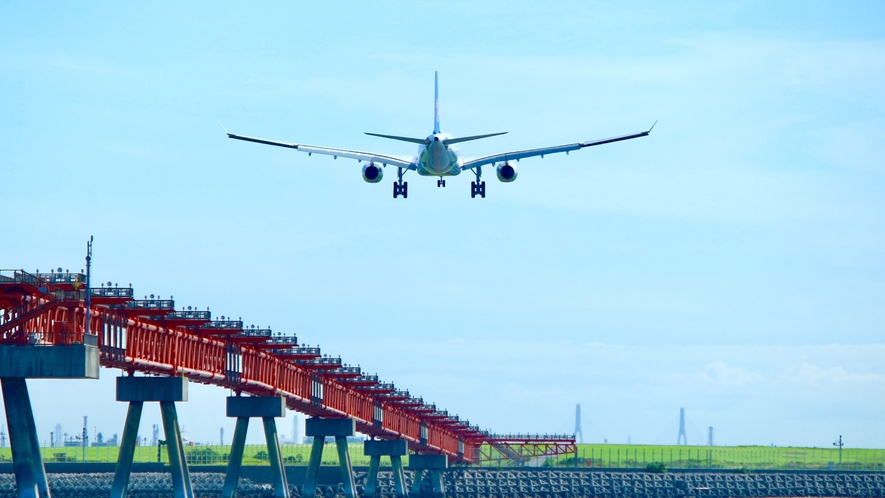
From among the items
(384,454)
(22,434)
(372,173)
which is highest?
(372,173)

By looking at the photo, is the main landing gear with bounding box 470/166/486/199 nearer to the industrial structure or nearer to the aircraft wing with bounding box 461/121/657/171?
the aircraft wing with bounding box 461/121/657/171

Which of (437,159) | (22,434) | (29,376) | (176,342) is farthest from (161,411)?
(437,159)

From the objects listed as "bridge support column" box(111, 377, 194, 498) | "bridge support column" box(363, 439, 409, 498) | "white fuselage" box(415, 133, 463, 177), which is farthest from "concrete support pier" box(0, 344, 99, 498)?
"bridge support column" box(363, 439, 409, 498)

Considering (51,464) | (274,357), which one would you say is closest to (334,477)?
(51,464)

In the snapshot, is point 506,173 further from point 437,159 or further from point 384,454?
point 384,454

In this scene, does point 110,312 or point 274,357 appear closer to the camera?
point 110,312

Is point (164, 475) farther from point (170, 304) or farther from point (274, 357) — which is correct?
point (170, 304)
